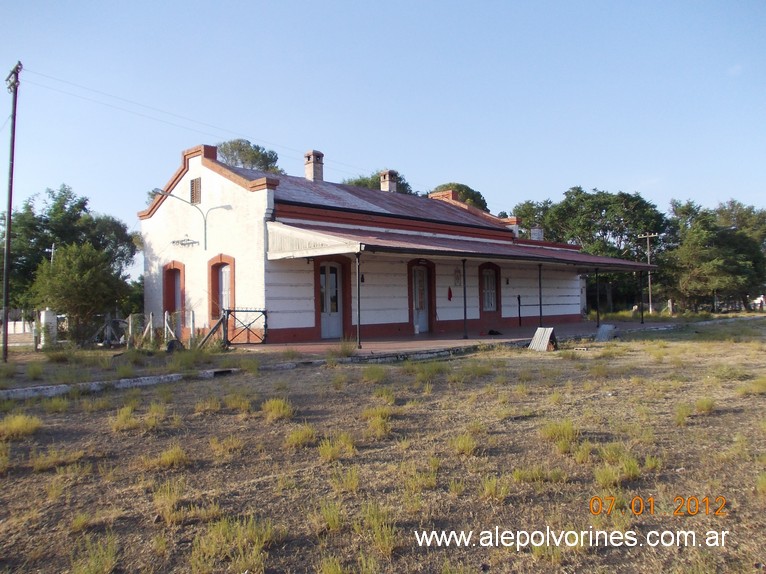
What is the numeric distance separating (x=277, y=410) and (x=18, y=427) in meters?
2.76

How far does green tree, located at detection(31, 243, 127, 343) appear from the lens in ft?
61.0

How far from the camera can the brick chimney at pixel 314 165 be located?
73.6 feet

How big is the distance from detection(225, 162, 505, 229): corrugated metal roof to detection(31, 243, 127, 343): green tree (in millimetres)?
5344

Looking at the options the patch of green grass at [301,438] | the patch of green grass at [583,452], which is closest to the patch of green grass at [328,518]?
the patch of green grass at [301,438]

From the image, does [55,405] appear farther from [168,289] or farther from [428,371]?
[168,289]

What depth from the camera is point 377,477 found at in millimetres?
5352

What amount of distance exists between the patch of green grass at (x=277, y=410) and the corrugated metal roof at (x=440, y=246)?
634 cm

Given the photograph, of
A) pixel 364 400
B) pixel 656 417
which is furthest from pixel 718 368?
pixel 364 400

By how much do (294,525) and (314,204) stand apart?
1397cm

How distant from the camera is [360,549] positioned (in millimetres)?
4023

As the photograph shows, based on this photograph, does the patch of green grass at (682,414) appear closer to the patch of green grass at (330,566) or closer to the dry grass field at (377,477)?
the dry grass field at (377,477)

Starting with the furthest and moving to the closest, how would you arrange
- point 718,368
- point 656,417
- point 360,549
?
point 718,368 → point 656,417 → point 360,549

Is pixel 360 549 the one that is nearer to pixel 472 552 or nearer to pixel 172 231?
pixel 472 552

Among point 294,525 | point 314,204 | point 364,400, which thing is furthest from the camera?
point 314,204
